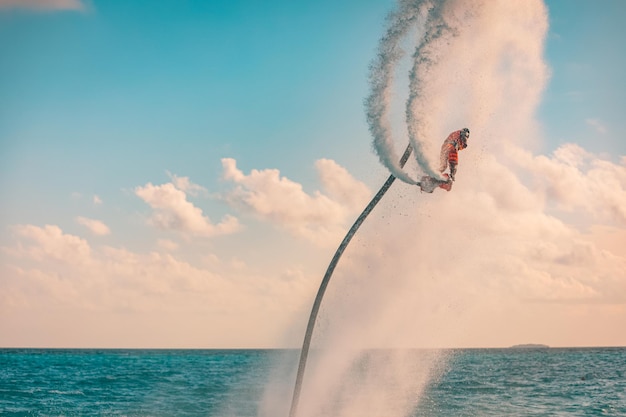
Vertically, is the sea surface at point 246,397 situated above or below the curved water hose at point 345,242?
below

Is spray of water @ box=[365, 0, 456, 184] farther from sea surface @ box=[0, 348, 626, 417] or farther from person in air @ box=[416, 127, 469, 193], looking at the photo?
sea surface @ box=[0, 348, 626, 417]

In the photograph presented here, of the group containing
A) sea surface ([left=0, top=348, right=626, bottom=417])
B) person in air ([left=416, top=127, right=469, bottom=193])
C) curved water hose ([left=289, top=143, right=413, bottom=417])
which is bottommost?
sea surface ([left=0, top=348, right=626, bottom=417])

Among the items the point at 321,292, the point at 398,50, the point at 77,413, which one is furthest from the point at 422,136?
the point at 77,413

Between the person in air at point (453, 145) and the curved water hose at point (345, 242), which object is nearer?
the person in air at point (453, 145)

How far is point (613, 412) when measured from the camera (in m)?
37.3

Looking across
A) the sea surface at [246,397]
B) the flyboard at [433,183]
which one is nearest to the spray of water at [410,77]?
the flyboard at [433,183]

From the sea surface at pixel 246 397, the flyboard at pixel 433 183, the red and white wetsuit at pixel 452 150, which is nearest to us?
the flyboard at pixel 433 183

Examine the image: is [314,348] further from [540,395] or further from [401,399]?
[540,395]

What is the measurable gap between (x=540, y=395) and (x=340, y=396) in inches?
1016

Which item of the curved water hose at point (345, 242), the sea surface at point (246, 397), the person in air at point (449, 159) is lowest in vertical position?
the sea surface at point (246, 397)

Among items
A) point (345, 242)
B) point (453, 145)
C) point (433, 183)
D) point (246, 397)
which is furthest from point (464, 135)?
point (246, 397)

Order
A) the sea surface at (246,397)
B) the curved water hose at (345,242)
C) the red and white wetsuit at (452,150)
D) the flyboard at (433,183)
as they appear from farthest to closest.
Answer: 1. the sea surface at (246,397)
2. the curved water hose at (345,242)
3. the red and white wetsuit at (452,150)
4. the flyboard at (433,183)

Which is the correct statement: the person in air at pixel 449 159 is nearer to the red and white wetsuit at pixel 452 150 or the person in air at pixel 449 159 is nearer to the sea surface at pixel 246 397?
the red and white wetsuit at pixel 452 150

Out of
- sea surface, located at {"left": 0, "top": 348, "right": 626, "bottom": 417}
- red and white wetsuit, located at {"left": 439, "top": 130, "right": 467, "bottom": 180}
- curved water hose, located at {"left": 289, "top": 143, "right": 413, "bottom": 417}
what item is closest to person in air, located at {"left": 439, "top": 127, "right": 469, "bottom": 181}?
red and white wetsuit, located at {"left": 439, "top": 130, "right": 467, "bottom": 180}
